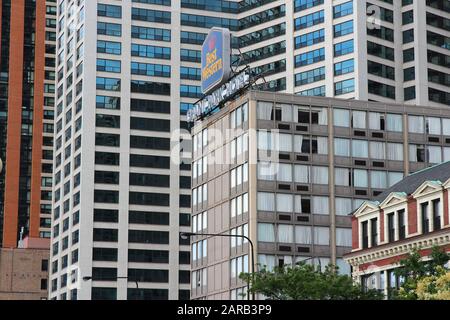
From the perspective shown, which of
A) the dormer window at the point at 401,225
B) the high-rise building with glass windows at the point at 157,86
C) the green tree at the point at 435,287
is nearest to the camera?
the green tree at the point at 435,287

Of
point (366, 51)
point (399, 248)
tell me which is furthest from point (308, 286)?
point (366, 51)

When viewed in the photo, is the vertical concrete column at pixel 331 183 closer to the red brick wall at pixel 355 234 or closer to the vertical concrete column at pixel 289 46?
the red brick wall at pixel 355 234

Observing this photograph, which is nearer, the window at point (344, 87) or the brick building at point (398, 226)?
the brick building at point (398, 226)

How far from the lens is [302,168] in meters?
102

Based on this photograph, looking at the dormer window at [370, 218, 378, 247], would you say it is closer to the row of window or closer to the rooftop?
the rooftop

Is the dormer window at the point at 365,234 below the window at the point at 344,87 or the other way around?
below

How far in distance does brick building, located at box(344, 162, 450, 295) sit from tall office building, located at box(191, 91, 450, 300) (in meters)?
24.9

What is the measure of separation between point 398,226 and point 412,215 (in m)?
2.06

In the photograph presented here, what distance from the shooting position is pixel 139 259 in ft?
484

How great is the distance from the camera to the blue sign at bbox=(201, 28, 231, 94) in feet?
359

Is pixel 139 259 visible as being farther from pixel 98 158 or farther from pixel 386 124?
pixel 386 124

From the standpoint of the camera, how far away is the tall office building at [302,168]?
101m

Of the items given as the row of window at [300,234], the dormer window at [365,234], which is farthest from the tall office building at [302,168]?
the dormer window at [365,234]

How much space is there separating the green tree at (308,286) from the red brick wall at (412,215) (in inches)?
283
